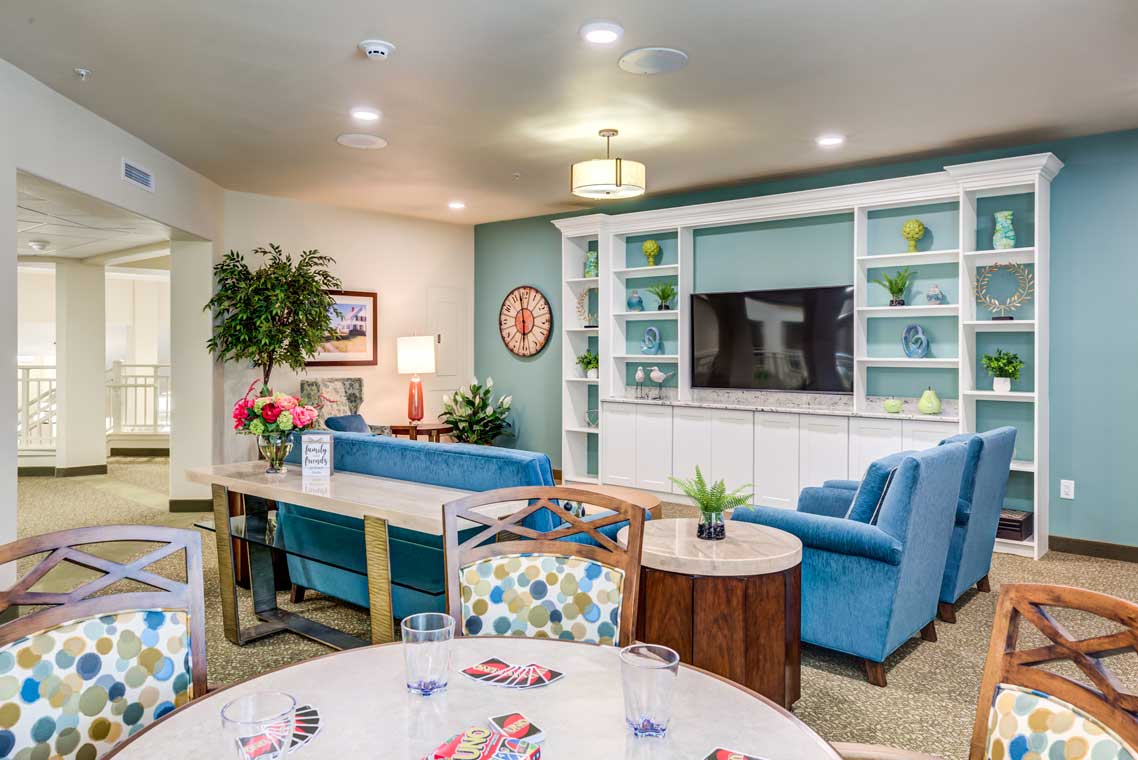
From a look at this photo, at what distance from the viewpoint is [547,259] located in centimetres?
786

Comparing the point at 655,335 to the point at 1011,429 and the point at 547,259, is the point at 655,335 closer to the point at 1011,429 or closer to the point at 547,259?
the point at 547,259

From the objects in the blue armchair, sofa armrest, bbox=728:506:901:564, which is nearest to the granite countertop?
Answer: the blue armchair

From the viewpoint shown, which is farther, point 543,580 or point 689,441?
point 689,441

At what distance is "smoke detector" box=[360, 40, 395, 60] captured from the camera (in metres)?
3.40

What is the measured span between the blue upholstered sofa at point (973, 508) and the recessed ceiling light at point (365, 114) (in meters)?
3.27

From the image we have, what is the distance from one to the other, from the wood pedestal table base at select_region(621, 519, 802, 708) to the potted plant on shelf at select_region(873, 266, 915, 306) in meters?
3.48

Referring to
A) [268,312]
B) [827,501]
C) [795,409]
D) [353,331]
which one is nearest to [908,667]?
[827,501]

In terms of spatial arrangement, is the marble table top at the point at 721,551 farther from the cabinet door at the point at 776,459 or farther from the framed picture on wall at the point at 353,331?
the framed picture on wall at the point at 353,331

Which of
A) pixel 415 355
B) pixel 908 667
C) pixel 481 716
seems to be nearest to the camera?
pixel 481 716

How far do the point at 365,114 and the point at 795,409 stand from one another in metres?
3.72

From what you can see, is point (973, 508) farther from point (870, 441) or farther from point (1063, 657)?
point (1063, 657)

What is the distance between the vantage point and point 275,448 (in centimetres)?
369

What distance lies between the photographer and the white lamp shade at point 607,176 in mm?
4488

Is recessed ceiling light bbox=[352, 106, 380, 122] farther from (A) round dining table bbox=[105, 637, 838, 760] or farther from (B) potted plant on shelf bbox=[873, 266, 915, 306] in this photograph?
(B) potted plant on shelf bbox=[873, 266, 915, 306]
